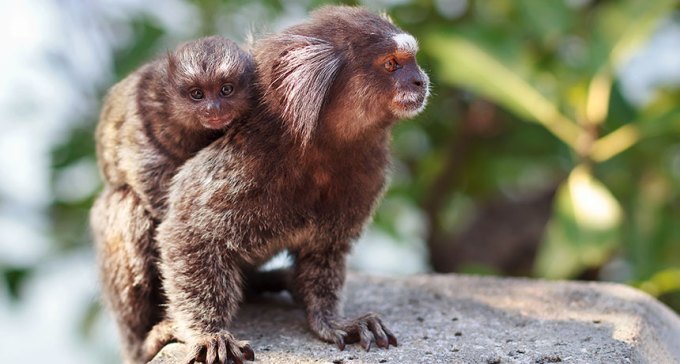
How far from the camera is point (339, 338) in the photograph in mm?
3215

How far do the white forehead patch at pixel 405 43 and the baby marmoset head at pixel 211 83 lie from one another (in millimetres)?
514

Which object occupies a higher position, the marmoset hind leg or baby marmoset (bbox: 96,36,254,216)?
baby marmoset (bbox: 96,36,254,216)

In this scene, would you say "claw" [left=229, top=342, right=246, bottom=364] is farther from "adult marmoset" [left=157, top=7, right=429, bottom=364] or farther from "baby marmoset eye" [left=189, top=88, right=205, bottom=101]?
"baby marmoset eye" [left=189, top=88, right=205, bottom=101]

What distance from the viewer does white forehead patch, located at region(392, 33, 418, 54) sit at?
3.13m

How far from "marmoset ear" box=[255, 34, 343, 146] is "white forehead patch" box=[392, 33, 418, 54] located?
20 centimetres

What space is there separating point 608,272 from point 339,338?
10.0 ft

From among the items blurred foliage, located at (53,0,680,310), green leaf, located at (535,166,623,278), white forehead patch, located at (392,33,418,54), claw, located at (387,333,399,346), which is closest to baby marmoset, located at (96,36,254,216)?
white forehead patch, located at (392,33,418,54)

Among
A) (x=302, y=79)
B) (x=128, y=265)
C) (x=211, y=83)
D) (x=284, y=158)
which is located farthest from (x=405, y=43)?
(x=128, y=265)

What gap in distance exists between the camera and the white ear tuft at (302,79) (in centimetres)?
307

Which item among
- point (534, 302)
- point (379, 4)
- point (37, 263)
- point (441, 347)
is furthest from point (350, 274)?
point (37, 263)

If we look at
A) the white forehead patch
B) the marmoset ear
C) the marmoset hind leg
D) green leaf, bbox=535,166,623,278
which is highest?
the white forehead patch

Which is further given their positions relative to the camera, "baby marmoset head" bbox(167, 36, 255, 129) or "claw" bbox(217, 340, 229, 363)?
"baby marmoset head" bbox(167, 36, 255, 129)

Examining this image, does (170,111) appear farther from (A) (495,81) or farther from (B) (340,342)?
(A) (495,81)

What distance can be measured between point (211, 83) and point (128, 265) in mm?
792
